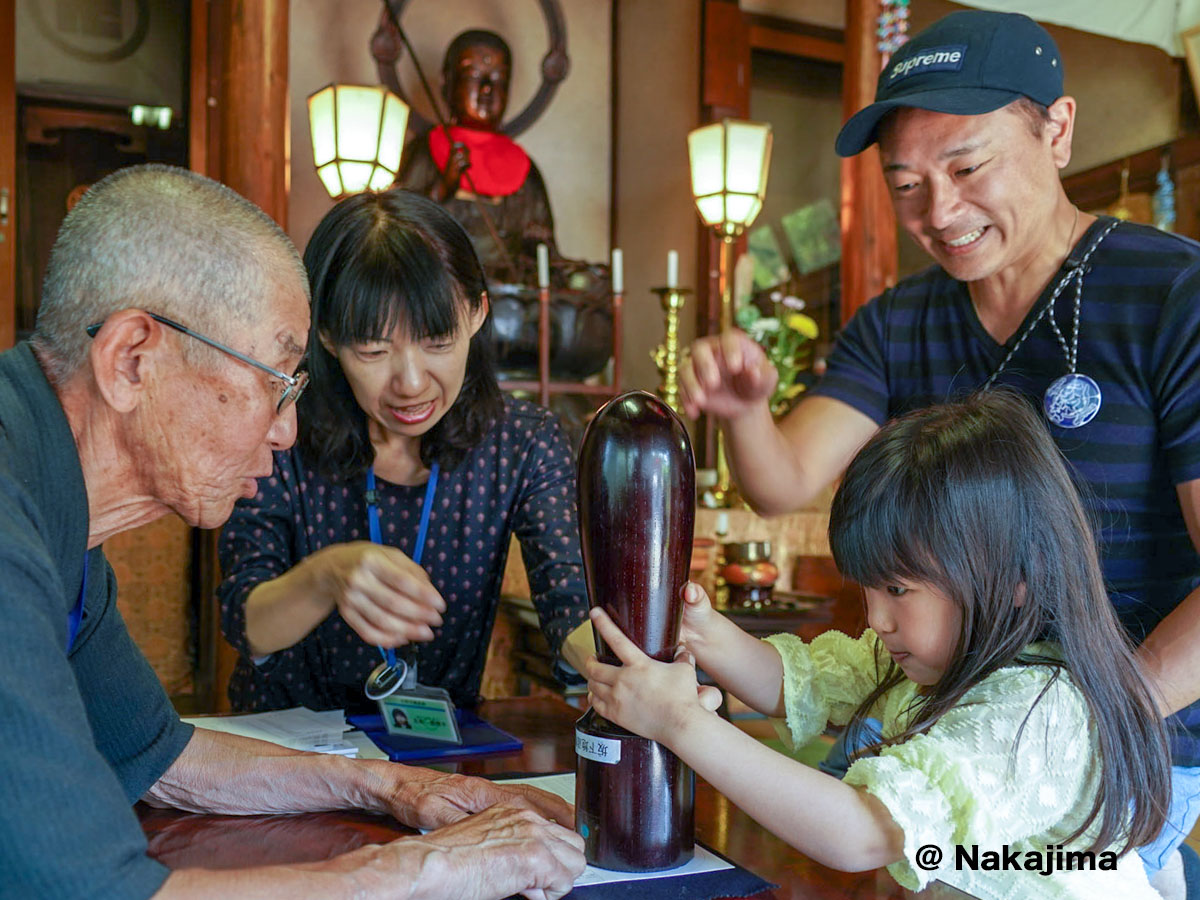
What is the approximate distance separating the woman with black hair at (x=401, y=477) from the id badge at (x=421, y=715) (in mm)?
178

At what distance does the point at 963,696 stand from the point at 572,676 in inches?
27.6

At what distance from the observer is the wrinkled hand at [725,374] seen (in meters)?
1.33

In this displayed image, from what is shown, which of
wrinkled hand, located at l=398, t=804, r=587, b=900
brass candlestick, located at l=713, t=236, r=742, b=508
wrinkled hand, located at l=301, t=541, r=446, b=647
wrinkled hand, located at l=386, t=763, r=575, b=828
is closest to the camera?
wrinkled hand, located at l=398, t=804, r=587, b=900

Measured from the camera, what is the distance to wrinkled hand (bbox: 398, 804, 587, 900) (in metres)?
0.87

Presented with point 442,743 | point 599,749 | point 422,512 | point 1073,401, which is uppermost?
point 1073,401

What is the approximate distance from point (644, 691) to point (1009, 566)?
1.33ft

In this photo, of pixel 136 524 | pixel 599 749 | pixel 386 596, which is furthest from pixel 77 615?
pixel 599 749

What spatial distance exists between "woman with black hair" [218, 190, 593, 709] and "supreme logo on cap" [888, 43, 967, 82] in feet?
2.20

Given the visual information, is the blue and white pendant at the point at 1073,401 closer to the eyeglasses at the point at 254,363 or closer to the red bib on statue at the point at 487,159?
the eyeglasses at the point at 254,363

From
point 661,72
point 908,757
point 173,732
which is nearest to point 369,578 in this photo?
point 173,732

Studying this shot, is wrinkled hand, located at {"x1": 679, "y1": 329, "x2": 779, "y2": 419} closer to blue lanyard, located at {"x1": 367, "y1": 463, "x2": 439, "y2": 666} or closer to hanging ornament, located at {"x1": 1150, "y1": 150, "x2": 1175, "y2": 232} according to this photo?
blue lanyard, located at {"x1": 367, "y1": 463, "x2": 439, "y2": 666}

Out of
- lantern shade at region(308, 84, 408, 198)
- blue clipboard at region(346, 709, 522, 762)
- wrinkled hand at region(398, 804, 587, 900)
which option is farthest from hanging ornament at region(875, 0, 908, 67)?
wrinkled hand at region(398, 804, 587, 900)

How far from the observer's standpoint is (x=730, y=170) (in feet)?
14.9

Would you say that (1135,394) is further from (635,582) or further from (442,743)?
(442,743)
